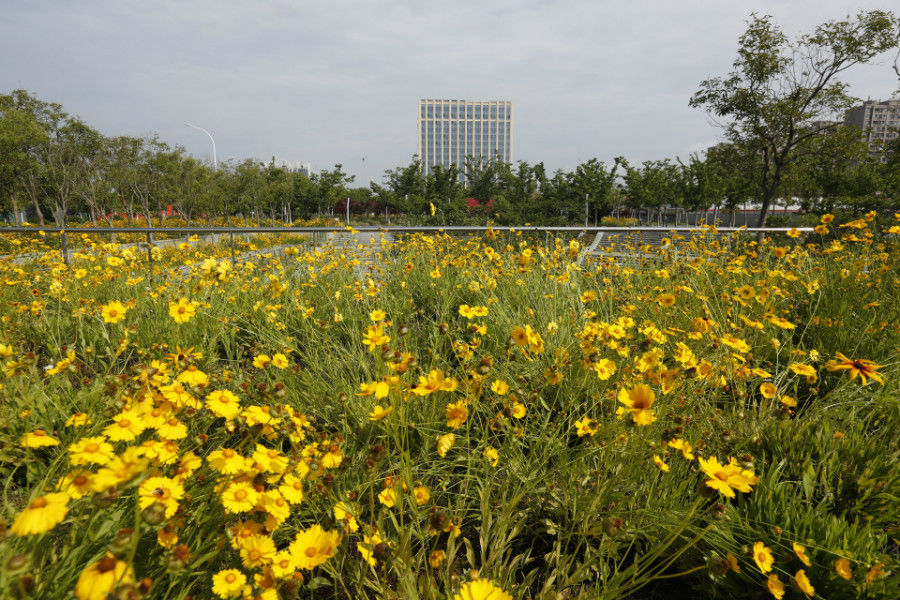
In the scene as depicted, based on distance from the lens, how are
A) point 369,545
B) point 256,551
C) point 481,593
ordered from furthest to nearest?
1. point 369,545
2. point 256,551
3. point 481,593

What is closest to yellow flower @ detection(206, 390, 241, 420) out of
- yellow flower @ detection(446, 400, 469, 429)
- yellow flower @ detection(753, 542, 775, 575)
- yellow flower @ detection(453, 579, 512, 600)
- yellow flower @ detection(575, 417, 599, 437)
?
yellow flower @ detection(446, 400, 469, 429)

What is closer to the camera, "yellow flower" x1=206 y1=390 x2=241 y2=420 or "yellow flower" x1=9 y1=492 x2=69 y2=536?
"yellow flower" x1=9 y1=492 x2=69 y2=536

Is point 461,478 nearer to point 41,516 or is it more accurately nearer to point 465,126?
point 41,516

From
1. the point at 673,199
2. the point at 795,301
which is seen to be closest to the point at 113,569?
the point at 795,301

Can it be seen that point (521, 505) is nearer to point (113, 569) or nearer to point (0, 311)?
point (113, 569)

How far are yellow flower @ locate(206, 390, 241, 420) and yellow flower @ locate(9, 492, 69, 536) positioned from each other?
1.16ft

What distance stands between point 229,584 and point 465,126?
14506cm

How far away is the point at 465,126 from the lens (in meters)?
135

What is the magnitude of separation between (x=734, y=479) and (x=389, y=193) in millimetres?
35777

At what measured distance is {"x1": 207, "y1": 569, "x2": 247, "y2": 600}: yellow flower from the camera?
78 centimetres

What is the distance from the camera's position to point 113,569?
0.57 m

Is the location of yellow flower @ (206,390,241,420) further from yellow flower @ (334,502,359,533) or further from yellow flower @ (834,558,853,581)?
yellow flower @ (834,558,853,581)

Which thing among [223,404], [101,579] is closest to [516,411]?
[223,404]

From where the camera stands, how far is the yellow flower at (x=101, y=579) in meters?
0.55
